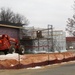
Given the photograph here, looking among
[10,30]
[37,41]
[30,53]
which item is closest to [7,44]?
[10,30]

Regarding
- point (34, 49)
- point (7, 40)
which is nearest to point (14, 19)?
point (34, 49)

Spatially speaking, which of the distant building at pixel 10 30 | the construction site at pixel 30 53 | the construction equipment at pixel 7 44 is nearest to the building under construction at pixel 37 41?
the construction site at pixel 30 53

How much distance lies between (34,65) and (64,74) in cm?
647

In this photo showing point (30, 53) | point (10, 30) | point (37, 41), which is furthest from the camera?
point (37, 41)

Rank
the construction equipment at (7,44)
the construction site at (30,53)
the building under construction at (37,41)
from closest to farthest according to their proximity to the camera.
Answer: the construction site at (30,53), the construction equipment at (7,44), the building under construction at (37,41)

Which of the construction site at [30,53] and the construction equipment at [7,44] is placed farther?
the construction equipment at [7,44]

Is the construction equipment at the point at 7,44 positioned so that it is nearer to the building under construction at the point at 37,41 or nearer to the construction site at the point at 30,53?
the construction site at the point at 30,53

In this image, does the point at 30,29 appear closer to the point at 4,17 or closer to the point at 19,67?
the point at 4,17

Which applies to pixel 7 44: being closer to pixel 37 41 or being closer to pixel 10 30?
pixel 10 30

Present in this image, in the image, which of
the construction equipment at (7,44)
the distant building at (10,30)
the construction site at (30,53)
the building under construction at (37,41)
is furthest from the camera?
the building under construction at (37,41)

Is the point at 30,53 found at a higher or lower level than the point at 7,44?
lower

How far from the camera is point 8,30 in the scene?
53094 mm

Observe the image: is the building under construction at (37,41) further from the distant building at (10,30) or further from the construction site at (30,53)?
the distant building at (10,30)

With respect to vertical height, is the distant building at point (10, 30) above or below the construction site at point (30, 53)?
above
